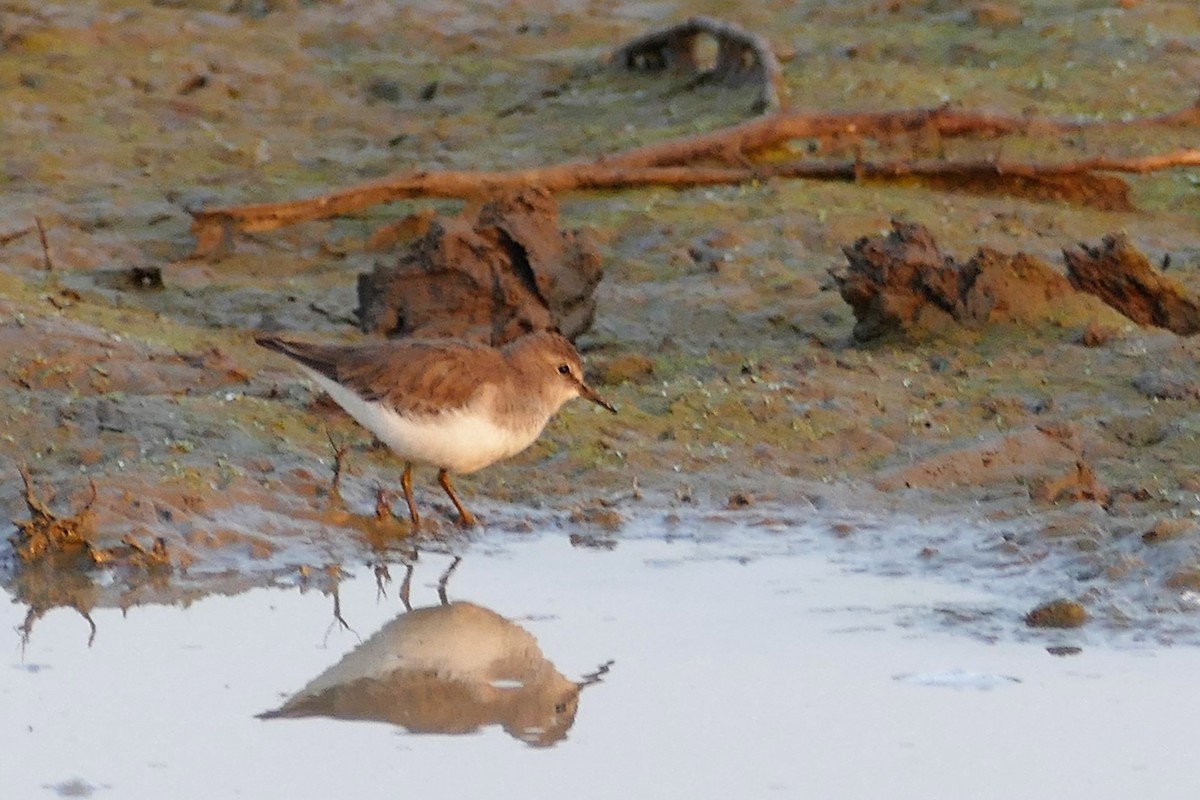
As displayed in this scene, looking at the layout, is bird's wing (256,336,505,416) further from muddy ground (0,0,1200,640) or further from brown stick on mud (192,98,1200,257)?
A: brown stick on mud (192,98,1200,257)

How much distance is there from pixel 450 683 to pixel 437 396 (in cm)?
168

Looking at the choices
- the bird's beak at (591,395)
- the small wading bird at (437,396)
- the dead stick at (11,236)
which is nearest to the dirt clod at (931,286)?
the bird's beak at (591,395)

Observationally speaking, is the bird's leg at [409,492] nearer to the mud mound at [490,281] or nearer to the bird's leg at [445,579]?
→ the bird's leg at [445,579]

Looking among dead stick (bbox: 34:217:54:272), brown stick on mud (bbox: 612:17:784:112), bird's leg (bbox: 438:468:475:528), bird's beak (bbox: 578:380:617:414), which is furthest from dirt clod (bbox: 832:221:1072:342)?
dead stick (bbox: 34:217:54:272)

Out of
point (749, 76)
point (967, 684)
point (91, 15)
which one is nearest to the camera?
point (967, 684)

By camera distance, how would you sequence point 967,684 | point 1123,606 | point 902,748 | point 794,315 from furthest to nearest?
point 794,315, point 1123,606, point 967,684, point 902,748

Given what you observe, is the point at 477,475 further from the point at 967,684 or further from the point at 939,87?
the point at 939,87

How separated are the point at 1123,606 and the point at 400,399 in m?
2.54

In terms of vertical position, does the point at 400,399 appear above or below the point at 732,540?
above

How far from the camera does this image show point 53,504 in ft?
23.7

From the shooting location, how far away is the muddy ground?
736 cm

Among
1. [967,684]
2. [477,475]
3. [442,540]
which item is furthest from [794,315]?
[967,684]

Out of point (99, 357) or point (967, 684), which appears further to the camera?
point (99, 357)

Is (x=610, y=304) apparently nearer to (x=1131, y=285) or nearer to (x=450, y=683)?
(x=1131, y=285)
